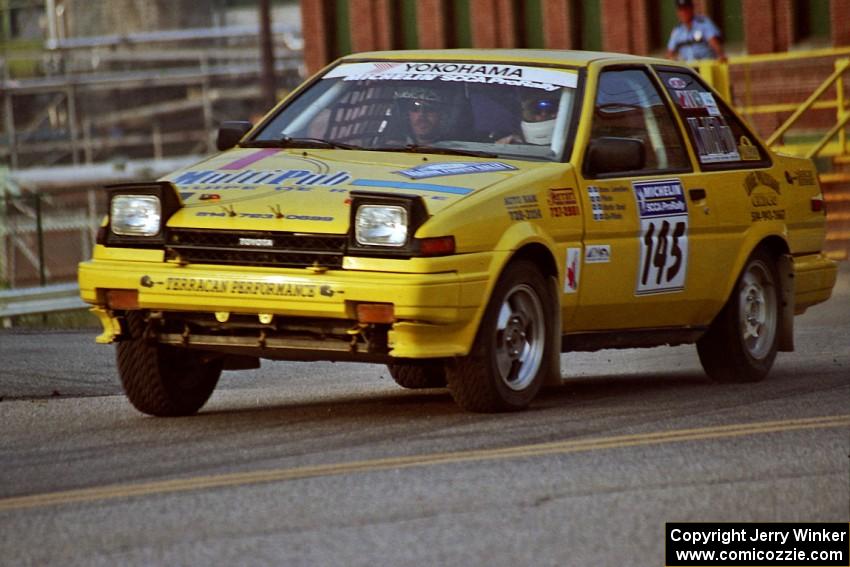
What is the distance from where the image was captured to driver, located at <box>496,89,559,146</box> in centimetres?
871

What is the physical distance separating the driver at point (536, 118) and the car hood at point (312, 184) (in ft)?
0.80

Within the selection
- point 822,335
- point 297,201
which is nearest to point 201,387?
point 297,201

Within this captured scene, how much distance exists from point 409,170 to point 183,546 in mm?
3078

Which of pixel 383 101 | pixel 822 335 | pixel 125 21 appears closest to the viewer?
pixel 383 101

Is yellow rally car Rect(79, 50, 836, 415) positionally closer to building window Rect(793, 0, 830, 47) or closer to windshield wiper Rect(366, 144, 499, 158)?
windshield wiper Rect(366, 144, 499, 158)

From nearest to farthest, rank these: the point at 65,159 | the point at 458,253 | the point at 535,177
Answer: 1. the point at 458,253
2. the point at 535,177
3. the point at 65,159

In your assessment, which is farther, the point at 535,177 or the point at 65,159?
the point at 65,159

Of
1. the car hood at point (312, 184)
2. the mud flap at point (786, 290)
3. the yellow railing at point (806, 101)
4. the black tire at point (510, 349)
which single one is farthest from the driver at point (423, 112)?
the yellow railing at point (806, 101)

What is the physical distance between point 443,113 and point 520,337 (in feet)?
4.13

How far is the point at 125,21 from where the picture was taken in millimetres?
65125

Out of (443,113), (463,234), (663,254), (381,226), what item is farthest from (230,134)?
(663,254)

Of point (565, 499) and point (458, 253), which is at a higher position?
point (458, 253)

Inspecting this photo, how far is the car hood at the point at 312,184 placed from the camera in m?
7.74

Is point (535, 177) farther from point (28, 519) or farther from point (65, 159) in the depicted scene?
point (65, 159)
